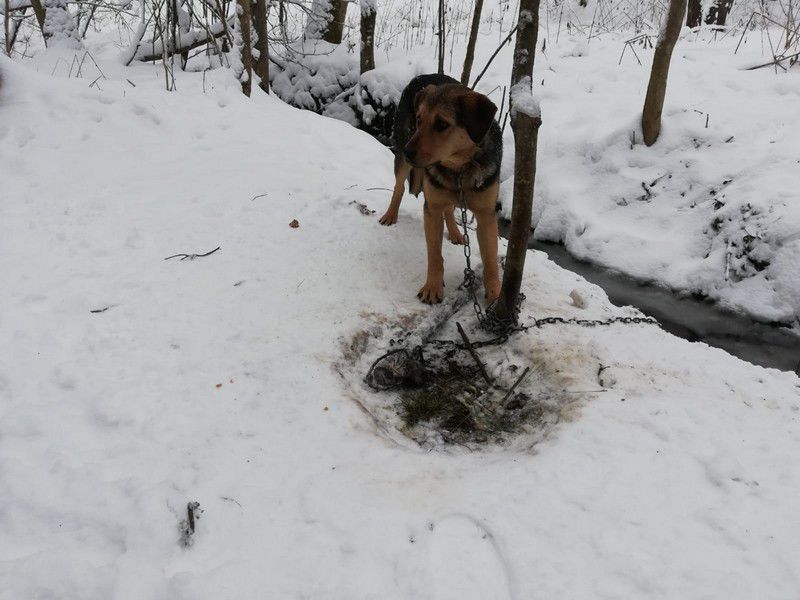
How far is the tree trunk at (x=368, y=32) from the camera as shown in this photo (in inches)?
288

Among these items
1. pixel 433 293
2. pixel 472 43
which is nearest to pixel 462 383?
pixel 433 293

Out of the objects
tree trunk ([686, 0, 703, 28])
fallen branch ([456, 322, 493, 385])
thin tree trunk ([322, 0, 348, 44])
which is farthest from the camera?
tree trunk ([686, 0, 703, 28])

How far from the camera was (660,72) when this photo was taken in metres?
4.65

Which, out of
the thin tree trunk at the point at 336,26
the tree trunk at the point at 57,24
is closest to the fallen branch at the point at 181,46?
the tree trunk at the point at 57,24

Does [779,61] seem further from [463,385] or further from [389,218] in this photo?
[463,385]

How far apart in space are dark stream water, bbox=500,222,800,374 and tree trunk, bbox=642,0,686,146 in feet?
5.61

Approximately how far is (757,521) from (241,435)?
1.76m

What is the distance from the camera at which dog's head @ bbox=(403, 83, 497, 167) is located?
2531 mm

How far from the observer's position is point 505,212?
5305mm

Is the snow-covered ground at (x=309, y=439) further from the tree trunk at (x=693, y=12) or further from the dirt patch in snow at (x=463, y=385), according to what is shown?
the tree trunk at (x=693, y=12)

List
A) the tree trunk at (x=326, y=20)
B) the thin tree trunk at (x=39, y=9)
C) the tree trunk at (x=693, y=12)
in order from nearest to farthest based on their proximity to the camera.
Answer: the thin tree trunk at (x=39, y=9)
the tree trunk at (x=326, y=20)
the tree trunk at (x=693, y=12)

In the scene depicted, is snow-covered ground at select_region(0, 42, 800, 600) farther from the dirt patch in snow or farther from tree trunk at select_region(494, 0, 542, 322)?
tree trunk at select_region(494, 0, 542, 322)

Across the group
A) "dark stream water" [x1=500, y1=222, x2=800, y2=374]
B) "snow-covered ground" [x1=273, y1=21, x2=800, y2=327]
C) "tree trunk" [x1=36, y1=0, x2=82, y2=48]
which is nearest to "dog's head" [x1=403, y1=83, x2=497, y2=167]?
"dark stream water" [x1=500, y1=222, x2=800, y2=374]

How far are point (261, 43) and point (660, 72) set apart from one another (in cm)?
530
